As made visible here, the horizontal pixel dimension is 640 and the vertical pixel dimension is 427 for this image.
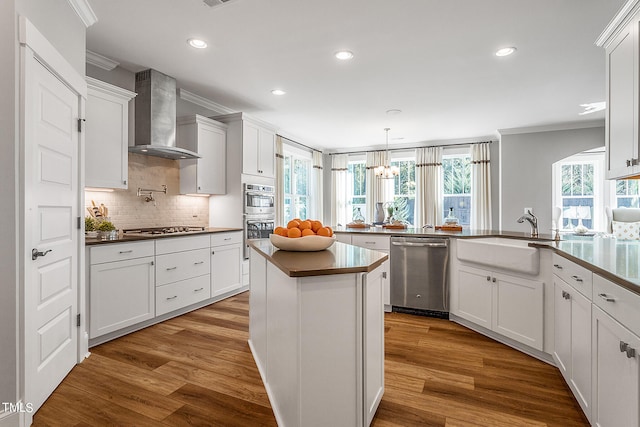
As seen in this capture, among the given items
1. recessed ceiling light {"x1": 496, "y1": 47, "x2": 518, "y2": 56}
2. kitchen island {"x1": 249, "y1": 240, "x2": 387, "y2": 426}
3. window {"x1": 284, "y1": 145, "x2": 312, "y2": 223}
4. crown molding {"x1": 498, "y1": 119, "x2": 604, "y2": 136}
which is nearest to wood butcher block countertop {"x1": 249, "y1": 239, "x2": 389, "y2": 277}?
kitchen island {"x1": 249, "y1": 240, "x2": 387, "y2": 426}

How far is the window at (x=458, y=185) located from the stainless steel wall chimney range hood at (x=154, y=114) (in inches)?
222

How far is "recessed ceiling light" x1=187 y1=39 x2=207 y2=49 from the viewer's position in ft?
10.0

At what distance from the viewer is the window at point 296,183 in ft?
23.3

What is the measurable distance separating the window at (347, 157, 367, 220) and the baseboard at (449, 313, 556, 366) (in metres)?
4.91

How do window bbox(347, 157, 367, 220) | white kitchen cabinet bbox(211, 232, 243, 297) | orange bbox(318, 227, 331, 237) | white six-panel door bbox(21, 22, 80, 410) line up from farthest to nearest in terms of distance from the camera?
window bbox(347, 157, 367, 220) < white kitchen cabinet bbox(211, 232, 243, 297) < orange bbox(318, 227, 331, 237) < white six-panel door bbox(21, 22, 80, 410)

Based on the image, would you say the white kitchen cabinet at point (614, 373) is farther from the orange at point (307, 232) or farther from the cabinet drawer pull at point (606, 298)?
the orange at point (307, 232)

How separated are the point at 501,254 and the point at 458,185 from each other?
15.9 ft

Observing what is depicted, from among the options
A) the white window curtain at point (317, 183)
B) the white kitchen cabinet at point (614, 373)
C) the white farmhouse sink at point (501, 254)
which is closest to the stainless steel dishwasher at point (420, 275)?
the white farmhouse sink at point (501, 254)

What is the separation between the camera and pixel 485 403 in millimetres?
1998

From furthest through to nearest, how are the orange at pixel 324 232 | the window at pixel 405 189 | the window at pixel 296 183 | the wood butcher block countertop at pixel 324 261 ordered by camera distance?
the window at pixel 405 189
the window at pixel 296 183
the orange at pixel 324 232
the wood butcher block countertop at pixel 324 261

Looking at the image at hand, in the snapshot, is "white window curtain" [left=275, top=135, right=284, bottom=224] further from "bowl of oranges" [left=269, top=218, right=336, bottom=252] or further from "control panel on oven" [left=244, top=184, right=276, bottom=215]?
"bowl of oranges" [left=269, top=218, right=336, bottom=252]

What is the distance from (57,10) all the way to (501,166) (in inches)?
264

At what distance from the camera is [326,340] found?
1510 millimetres

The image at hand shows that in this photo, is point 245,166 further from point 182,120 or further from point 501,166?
point 501,166
